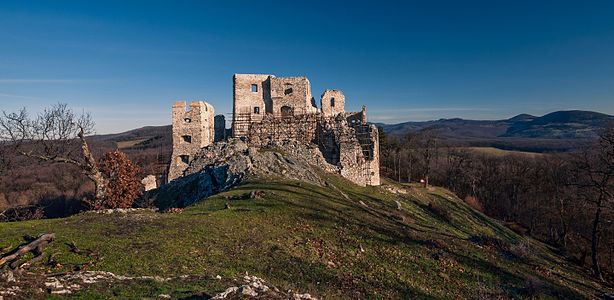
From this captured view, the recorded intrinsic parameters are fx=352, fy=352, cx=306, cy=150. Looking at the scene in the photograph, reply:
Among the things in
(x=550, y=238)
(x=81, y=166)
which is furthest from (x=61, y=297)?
(x=550, y=238)

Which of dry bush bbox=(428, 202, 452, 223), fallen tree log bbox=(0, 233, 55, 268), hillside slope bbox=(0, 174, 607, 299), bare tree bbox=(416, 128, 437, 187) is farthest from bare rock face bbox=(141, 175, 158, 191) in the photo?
bare tree bbox=(416, 128, 437, 187)

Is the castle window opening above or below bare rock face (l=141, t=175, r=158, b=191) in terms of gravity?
above

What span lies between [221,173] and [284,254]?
14.8 meters

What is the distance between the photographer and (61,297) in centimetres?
762

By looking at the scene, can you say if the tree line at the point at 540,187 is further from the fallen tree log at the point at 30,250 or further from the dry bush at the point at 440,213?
the fallen tree log at the point at 30,250

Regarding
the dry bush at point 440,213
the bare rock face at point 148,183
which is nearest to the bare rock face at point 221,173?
the bare rock face at point 148,183

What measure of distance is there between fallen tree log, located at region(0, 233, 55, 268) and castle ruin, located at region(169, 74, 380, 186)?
79.0 feet

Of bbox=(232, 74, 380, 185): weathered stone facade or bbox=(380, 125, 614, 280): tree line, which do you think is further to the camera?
bbox=(232, 74, 380, 185): weathered stone facade

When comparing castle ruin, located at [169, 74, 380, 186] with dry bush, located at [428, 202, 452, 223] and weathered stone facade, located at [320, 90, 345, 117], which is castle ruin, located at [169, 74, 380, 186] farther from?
dry bush, located at [428, 202, 452, 223]

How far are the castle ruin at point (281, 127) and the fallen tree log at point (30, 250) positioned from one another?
2409cm

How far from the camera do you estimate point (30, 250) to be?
1011cm

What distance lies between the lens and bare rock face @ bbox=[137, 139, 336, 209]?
25297mm

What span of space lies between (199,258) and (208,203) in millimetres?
7209

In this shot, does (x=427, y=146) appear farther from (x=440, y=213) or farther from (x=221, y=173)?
(x=221, y=173)
